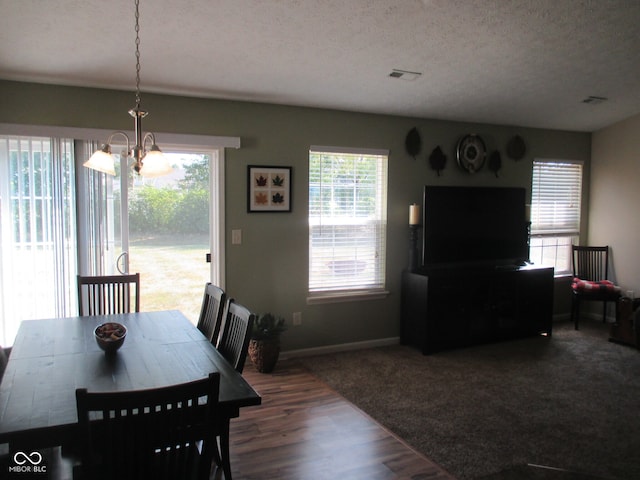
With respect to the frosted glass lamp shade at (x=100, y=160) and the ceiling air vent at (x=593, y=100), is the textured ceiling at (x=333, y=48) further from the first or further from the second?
the frosted glass lamp shade at (x=100, y=160)

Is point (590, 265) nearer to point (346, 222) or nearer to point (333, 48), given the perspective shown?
point (346, 222)

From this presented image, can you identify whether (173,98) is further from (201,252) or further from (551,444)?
(551,444)

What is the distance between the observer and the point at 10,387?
1.85 metres

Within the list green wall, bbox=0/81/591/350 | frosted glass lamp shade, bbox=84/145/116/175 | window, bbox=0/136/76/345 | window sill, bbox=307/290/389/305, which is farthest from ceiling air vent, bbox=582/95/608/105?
window, bbox=0/136/76/345

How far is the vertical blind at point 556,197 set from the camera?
5867mm

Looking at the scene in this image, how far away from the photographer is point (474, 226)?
16.7ft

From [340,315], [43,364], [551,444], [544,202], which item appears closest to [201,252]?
[340,315]

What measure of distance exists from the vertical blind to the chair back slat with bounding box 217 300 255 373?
14.9 ft

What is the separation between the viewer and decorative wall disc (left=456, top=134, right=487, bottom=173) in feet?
17.0

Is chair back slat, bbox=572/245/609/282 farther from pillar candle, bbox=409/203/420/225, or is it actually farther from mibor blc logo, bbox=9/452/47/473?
mibor blc logo, bbox=9/452/47/473

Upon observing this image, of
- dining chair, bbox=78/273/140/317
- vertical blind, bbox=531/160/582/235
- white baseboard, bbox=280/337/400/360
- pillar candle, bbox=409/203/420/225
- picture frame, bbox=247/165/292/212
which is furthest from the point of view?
vertical blind, bbox=531/160/582/235

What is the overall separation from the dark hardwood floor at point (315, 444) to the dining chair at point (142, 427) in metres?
1.07

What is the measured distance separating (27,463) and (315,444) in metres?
1.58

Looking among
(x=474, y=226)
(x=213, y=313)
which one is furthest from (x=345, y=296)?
(x=213, y=313)
